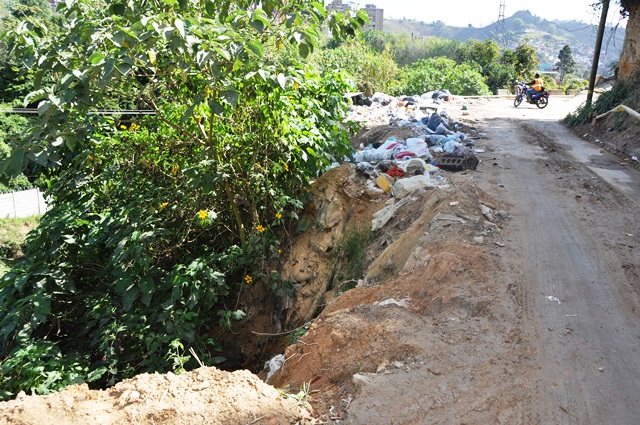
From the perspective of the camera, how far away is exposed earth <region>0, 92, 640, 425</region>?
275cm

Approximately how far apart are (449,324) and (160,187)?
3.36m

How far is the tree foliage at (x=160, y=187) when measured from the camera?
3.84m

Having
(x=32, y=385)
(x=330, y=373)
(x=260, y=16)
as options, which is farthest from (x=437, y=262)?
(x=32, y=385)

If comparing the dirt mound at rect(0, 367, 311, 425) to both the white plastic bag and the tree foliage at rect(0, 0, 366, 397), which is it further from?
the white plastic bag

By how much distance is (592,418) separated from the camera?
276cm

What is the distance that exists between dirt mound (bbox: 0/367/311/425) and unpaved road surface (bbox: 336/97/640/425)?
1.56 ft

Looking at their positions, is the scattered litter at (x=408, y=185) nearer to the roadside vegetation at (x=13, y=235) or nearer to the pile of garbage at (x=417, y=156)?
the pile of garbage at (x=417, y=156)

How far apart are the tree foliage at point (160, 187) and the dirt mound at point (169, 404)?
111 cm

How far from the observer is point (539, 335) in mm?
3535

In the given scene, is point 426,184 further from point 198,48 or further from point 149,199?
point 198,48

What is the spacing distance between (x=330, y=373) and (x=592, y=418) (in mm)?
1490

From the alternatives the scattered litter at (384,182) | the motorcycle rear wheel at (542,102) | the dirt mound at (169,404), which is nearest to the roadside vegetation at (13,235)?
the scattered litter at (384,182)

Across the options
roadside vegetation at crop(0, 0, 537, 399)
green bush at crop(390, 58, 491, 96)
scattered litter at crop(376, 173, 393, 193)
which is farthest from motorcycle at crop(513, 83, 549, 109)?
roadside vegetation at crop(0, 0, 537, 399)

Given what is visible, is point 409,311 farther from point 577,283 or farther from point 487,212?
point 487,212
